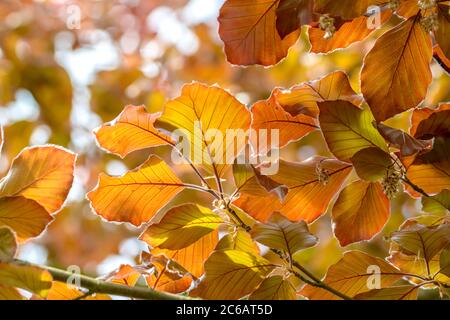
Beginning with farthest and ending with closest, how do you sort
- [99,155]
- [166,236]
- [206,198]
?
[99,155] < [206,198] < [166,236]

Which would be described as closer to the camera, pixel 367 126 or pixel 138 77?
pixel 367 126

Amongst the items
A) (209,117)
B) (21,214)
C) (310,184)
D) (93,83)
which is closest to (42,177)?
(21,214)

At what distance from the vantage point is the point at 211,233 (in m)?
Answer: 0.73

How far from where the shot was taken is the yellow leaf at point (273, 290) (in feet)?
2.10

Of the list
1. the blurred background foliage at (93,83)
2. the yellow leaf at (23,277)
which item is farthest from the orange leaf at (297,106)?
the blurred background foliage at (93,83)

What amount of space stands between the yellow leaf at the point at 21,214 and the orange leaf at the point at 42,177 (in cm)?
3

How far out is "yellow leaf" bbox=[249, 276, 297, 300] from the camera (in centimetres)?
64

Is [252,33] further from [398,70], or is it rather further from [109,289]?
[109,289]

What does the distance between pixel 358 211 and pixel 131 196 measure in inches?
9.4

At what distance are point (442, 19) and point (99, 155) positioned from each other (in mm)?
2892

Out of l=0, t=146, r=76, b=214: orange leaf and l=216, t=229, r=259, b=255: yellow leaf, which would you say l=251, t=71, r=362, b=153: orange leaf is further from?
l=0, t=146, r=76, b=214: orange leaf

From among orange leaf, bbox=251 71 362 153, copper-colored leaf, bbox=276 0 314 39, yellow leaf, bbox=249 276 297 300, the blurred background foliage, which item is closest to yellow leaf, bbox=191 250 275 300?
yellow leaf, bbox=249 276 297 300
